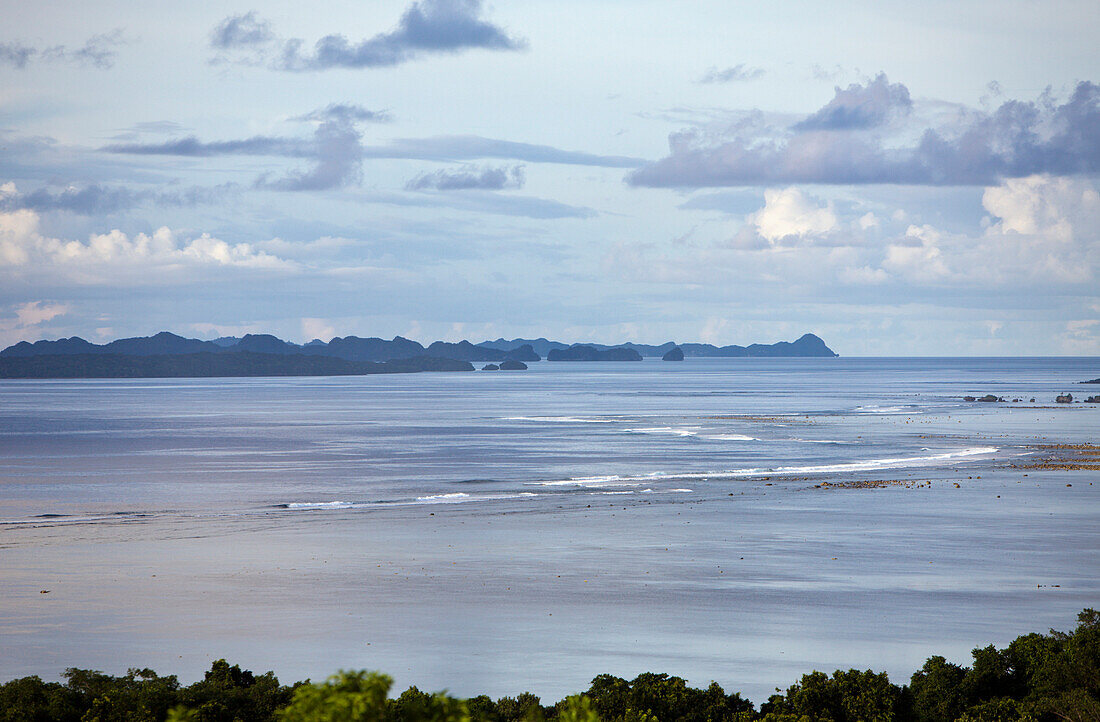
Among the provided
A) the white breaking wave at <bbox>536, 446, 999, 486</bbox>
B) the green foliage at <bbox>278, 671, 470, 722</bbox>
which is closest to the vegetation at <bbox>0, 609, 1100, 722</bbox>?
the green foliage at <bbox>278, 671, 470, 722</bbox>

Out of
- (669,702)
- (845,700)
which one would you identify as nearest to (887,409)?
(845,700)

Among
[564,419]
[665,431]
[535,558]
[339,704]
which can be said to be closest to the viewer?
[339,704]

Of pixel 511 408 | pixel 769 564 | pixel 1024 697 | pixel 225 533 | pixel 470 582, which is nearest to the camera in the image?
pixel 1024 697

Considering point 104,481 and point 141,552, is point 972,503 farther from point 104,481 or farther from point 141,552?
point 104,481

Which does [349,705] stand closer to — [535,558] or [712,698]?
[712,698]

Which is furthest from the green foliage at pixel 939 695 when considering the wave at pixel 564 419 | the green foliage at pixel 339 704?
the wave at pixel 564 419

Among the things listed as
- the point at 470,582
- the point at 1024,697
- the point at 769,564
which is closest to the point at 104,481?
the point at 470,582

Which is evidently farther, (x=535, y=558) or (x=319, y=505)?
(x=319, y=505)
